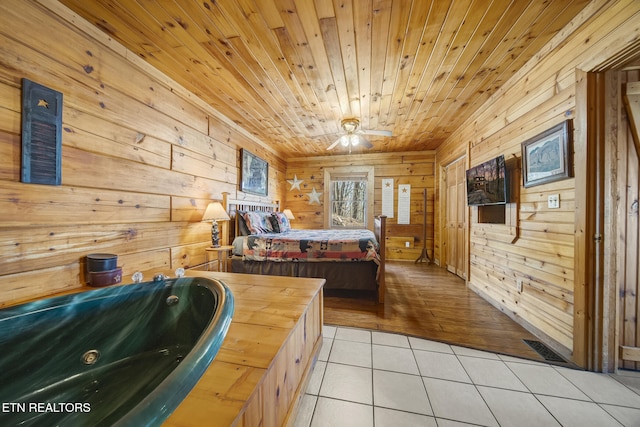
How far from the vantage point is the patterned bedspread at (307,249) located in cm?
266

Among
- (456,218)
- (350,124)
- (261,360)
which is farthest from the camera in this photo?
(456,218)

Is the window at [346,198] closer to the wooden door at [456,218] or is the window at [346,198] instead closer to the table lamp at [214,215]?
the wooden door at [456,218]

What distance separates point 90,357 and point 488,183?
11.8 ft

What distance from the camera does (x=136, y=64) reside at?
6.27ft

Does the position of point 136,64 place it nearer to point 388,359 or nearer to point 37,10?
point 37,10

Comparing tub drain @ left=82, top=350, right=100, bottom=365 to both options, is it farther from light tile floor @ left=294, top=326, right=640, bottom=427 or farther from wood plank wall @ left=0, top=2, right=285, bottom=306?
light tile floor @ left=294, top=326, right=640, bottom=427

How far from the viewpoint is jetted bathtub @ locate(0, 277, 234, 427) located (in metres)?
0.88

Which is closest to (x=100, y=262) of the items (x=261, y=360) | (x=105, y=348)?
(x=105, y=348)

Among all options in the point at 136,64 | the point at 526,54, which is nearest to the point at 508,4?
the point at 526,54

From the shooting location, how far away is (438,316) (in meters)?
2.25

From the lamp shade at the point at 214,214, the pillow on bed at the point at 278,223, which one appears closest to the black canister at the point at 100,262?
the lamp shade at the point at 214,214

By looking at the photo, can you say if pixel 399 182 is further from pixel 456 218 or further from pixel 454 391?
pixel 454 391

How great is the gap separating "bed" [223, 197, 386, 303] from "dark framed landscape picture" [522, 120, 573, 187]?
1.38m

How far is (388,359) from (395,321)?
59cm
